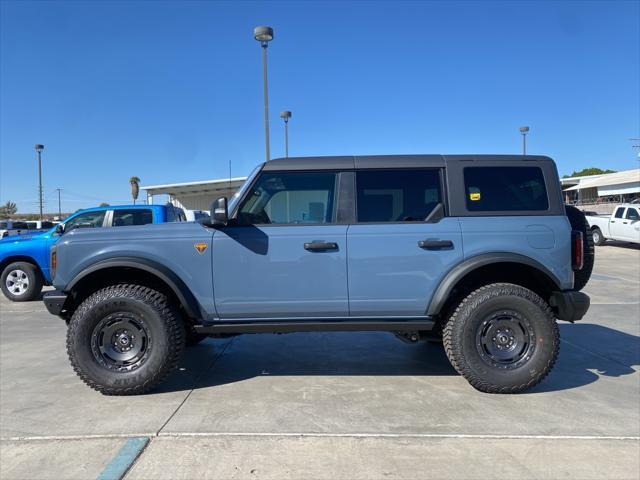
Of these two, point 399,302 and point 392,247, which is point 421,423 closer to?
point 399,302

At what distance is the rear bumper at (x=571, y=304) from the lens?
13.0 feet

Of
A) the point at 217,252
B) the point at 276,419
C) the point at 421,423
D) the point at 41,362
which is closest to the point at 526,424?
the point at 421,423

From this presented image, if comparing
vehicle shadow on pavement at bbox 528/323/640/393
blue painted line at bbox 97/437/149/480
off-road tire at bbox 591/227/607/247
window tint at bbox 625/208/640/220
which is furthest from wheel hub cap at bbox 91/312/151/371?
off-road tire at bbox 591/227/607/247

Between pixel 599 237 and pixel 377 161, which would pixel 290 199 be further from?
pixel 599 237

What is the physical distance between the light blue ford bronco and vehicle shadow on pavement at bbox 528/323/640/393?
1.92ft

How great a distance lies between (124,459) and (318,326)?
5.86ft

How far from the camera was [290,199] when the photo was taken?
414 centimetres

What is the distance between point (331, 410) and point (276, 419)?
451mm

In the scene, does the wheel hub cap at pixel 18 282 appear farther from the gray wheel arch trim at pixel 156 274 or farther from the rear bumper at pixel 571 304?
the rear bumper at pixel 571 304

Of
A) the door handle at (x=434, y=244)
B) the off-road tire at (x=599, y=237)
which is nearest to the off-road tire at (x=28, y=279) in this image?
the door handle at (x=434, y=244)

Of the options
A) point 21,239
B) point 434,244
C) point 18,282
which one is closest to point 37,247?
point 21,239

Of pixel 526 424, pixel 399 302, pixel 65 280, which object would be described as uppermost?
pixel 65 280

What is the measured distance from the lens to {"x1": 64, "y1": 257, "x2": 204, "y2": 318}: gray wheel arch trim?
3945 millimetres

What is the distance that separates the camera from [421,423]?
135 inches
